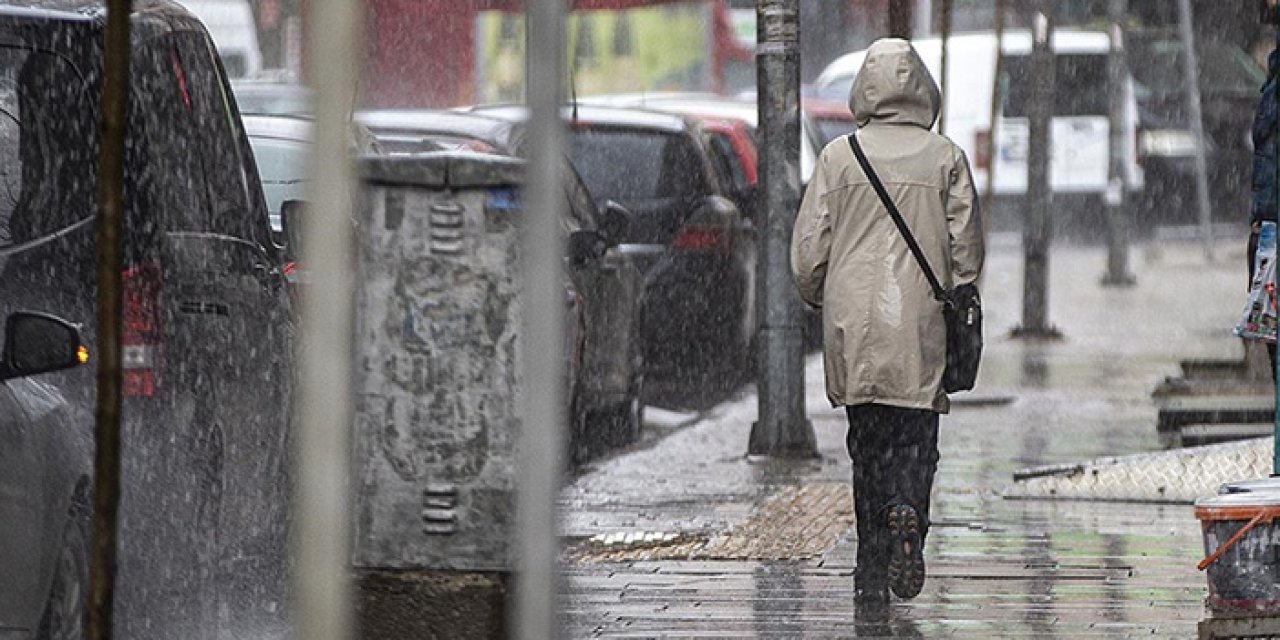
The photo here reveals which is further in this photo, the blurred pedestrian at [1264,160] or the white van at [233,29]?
the white van at [233,29]

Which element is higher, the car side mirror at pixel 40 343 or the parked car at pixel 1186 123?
the car side mirror at pixel 40 343

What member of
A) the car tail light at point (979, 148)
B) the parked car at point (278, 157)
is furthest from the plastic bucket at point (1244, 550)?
the car tail light at point (979, 148)

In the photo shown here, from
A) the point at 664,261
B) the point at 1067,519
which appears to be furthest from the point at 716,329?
the point at 1067,519

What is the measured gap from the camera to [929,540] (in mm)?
9805

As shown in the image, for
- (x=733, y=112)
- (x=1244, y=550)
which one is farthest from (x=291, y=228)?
(x=733, y=112)

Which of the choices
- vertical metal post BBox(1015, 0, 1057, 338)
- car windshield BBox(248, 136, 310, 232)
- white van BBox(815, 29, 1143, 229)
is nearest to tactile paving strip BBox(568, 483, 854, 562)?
car windshield BBox(248, 136, 310, 232)

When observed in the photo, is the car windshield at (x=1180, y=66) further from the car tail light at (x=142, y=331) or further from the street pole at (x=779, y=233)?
the car tail light at (x=142, y=331)

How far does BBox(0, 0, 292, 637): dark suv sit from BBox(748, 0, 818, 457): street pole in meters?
4.55

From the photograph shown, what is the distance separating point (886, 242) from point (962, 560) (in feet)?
4.46

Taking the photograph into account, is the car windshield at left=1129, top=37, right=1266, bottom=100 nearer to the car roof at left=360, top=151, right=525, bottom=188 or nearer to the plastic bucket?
the plastic bucket

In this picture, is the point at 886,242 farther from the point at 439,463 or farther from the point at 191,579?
the point at 439,463

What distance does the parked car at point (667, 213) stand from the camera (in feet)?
52.4

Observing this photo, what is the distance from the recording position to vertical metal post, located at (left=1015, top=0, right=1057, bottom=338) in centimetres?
1909

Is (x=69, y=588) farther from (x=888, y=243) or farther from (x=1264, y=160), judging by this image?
(x=1264, y=160)
